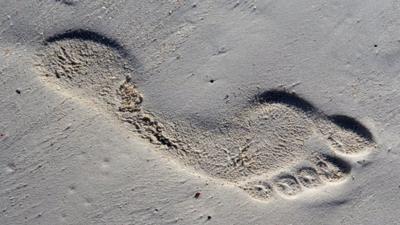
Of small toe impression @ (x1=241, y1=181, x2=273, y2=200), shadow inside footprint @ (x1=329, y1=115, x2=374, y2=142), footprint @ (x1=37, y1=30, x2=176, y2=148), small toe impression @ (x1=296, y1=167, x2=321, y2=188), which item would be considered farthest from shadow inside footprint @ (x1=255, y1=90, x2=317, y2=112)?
footprint @ (x1=37, y1=30, x2=176, y2=148)

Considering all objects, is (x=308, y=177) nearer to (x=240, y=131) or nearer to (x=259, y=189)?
(x=259, y=189)

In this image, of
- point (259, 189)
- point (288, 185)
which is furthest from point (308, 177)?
point (259, 189)

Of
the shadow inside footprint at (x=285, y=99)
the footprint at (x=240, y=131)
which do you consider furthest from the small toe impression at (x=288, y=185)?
the shadow inside footprint at (x=285, y=99)

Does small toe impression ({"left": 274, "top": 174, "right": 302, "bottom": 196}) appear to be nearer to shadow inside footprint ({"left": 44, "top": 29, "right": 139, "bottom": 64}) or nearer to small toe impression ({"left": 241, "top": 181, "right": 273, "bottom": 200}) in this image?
small toe impression ({"left": 241, "top": 181, "right": 273, "bottom": 200})

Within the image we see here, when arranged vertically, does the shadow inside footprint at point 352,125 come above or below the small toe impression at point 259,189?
above

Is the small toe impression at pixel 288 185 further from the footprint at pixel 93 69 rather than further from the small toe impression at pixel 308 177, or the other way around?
the footprint at pixel 93 69

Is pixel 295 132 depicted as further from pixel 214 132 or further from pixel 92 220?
pixel 92 220
